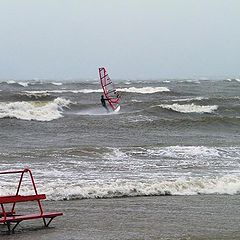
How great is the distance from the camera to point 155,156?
610 inches

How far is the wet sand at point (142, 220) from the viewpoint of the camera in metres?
7.14

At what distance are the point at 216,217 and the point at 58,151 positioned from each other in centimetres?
859

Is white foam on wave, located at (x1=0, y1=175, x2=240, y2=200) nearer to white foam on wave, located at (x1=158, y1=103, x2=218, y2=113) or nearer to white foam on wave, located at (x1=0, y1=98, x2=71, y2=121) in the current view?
white foam on wave, located at (x1=0, y1=98, x2=71, y2=121)

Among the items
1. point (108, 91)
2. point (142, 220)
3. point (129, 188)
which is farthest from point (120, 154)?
point (108, 91)

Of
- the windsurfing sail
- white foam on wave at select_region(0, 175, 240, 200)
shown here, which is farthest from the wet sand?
the windsurfing sail

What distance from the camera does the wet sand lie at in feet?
23.4

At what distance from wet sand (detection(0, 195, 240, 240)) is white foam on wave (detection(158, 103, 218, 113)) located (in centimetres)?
2581

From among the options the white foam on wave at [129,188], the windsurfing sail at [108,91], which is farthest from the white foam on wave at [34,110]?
the white foam on wave at [129,188]

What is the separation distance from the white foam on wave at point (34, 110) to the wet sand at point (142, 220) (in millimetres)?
19899

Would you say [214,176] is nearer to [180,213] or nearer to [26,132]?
[180,213]

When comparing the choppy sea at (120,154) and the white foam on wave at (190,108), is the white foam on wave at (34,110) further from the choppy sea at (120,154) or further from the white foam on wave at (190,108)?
the white foam on wave at (190,108)

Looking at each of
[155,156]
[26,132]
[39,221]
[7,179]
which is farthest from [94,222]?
[26,132]

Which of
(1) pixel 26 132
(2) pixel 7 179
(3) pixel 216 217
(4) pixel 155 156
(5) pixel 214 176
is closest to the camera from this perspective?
(3) pixel 216 217

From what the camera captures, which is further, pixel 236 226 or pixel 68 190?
pixel 68 190
